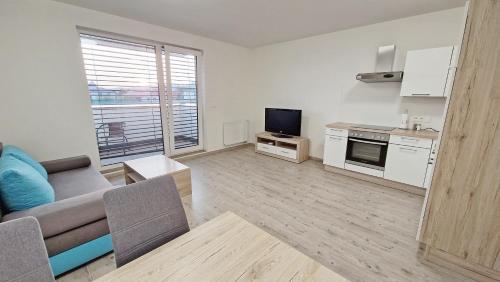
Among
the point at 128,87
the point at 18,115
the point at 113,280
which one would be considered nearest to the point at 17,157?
the point at 18,115

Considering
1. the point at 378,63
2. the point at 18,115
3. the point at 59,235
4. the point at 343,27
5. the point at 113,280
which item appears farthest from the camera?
the point at 343,27

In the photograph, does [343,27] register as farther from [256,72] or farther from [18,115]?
[18,115]

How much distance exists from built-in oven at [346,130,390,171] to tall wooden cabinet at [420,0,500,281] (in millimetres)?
1663

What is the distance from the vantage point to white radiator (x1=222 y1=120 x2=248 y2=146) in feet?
17.3

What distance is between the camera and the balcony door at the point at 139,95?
3.38m

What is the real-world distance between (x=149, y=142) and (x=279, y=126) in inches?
111

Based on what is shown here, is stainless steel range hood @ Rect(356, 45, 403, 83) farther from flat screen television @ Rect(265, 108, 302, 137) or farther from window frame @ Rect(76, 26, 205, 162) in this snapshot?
window frame @ Rect(76, 26, 205, 162)

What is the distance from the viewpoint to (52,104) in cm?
294

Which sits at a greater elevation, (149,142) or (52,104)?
(52,104)

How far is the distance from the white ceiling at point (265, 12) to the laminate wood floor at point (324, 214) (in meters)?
2.62

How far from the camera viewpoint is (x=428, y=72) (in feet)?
9.52

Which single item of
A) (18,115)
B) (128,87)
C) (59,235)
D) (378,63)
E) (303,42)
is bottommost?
(59,235)

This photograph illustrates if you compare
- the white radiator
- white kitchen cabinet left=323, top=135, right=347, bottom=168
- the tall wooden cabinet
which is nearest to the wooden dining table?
the tall wooden cabinet

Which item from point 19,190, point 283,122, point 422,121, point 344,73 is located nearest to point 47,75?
point 19,190
